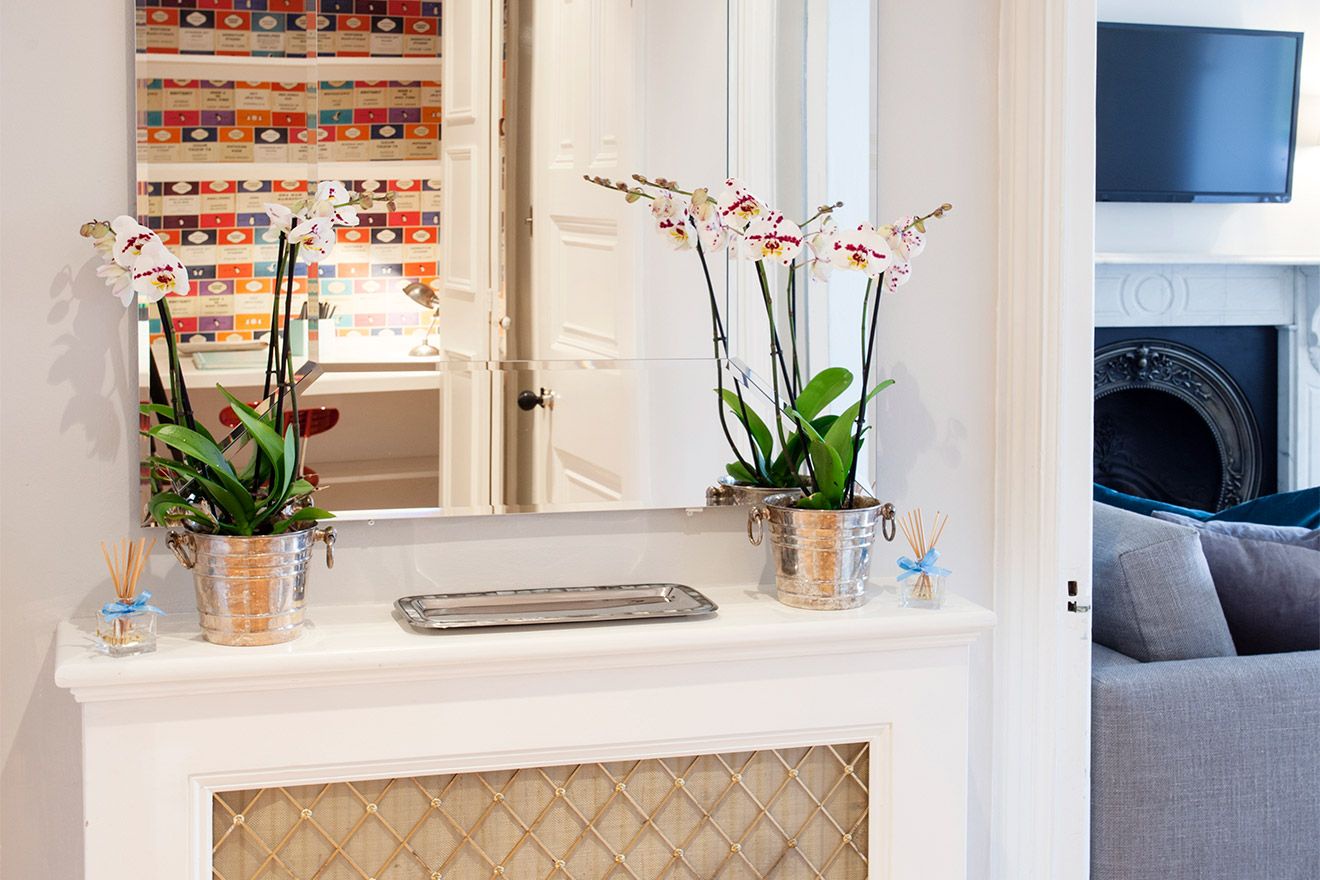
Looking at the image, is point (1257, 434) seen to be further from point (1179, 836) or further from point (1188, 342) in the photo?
point (1179, 836)

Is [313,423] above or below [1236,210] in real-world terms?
below

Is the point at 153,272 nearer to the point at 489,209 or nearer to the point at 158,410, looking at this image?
the point at 158,410

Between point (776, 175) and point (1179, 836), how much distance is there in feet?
3.96

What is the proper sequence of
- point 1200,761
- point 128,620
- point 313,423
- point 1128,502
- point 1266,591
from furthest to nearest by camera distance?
point 1128,502
point 1266,591
point 1200,761
point 313,423
point 128,620

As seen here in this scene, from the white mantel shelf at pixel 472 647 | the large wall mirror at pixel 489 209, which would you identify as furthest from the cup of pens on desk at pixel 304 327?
the white mantel shelf at pixel 472 647

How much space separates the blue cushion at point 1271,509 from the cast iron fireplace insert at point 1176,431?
183 cm

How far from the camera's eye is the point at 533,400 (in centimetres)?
179

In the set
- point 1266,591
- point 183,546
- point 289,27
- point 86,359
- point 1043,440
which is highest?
point 289,27

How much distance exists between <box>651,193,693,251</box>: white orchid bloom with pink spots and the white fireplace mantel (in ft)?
1.61

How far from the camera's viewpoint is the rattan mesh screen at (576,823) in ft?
5.24

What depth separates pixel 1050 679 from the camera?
6.61 ft

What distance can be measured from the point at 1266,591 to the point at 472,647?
5.31 feet

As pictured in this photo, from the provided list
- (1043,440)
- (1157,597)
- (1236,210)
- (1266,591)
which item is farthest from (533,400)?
(1236,210)

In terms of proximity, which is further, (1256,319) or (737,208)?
(1256,319)
